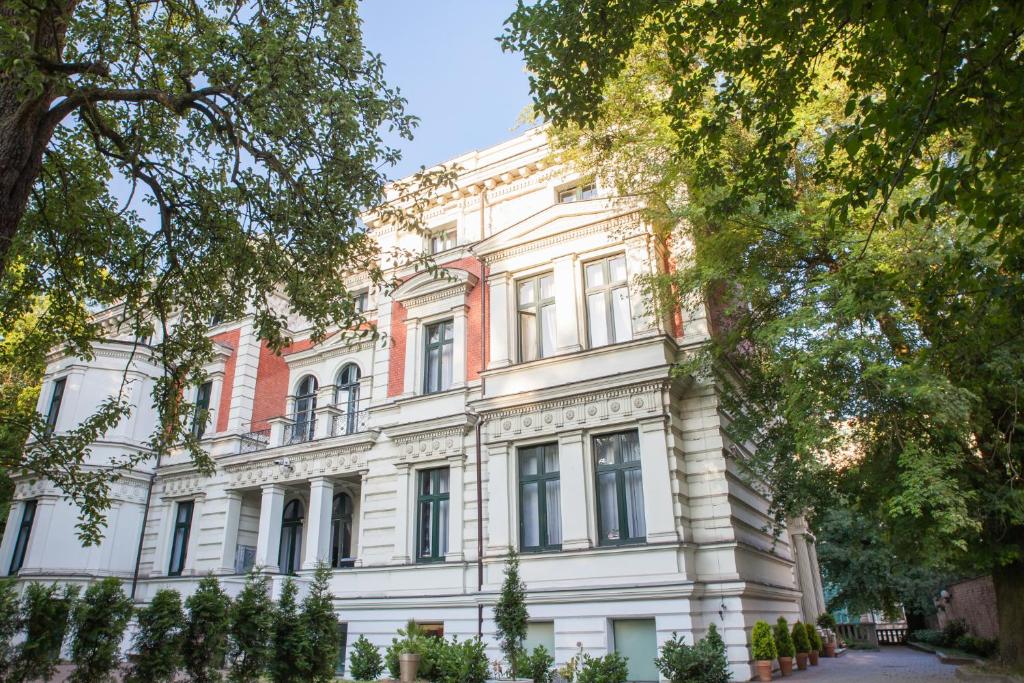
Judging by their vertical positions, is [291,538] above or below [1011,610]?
above

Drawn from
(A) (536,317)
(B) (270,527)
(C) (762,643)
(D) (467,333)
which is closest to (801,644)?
(C) (762,643)

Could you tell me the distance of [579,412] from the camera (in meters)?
16.6

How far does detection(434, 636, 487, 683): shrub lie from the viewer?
12719 millimetres

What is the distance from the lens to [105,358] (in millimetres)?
25547

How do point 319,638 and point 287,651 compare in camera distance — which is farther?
point 319,638

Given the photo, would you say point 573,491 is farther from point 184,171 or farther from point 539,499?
point 184,171

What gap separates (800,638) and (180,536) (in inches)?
822

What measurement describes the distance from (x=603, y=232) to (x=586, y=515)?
24.3 ft

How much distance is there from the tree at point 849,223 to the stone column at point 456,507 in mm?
6951

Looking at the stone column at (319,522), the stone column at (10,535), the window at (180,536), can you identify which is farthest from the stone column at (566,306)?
the stone column at (10,535)

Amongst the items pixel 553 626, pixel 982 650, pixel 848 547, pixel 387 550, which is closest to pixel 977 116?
pixel 553 626

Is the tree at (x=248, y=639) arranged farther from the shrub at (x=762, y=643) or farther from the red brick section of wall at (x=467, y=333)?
the shrub at (x=762, y=643)

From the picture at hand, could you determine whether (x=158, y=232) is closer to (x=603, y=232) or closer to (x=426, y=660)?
(x=426, y=660)

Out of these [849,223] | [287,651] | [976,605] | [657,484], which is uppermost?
[849,223]
